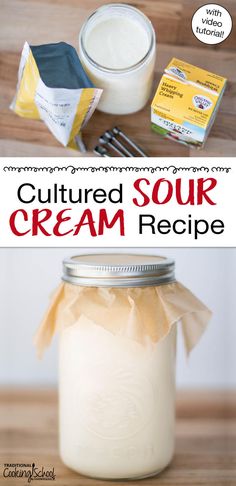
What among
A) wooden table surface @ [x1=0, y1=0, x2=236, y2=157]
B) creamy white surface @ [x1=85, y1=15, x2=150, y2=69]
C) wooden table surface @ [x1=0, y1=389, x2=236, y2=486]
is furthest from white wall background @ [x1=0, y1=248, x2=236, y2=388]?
creamy white surface @ [x1=85, y1=15, x2=150, y2=69]

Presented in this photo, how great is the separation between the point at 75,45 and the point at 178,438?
19.8 inches

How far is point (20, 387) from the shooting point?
29.5 inches

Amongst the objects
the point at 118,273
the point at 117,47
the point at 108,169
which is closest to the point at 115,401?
the point at 118,273

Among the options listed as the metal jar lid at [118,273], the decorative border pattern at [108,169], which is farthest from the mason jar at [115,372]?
the decorative border pattern at [108,169]

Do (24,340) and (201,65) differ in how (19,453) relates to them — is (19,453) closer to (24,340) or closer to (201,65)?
(24,340)

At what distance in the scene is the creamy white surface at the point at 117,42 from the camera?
0.62 m

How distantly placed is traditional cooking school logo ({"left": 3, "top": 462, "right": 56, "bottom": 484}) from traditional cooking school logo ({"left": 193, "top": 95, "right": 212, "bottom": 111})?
1.42ft

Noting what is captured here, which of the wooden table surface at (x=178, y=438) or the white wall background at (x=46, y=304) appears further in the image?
the white wall background at (x=46, y=304)

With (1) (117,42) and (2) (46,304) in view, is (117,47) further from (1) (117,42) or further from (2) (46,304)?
(2) (46,304)

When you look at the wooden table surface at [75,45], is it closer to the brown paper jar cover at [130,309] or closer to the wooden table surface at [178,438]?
the brown paper jar cover at [130,309]

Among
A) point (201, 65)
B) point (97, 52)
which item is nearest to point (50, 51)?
point (97, 52)

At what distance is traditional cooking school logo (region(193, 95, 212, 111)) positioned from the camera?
62 centimetres

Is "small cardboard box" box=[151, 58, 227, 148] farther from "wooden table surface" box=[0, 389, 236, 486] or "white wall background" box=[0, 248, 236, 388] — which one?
"wooden table surface" box=[0, 389, 236, 486]

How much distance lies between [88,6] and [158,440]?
530 mm
